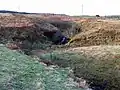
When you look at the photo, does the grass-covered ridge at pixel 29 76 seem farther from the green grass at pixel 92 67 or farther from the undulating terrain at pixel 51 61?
the green grass at pixel 92 67

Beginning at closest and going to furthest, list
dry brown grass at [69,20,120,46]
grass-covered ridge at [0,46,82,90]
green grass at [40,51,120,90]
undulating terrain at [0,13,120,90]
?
grass-covered ridge at [0,46,82,90] < undulating terrain at [0,13,120,90] < green grass at [40,51,120,90] < dry brown grass at [69,20,120,46]

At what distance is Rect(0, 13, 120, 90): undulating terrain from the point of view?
33.2ft

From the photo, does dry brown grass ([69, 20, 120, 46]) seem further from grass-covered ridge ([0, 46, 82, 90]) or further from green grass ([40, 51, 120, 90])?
grass-covered ridge ([0, 46, 82, 90])

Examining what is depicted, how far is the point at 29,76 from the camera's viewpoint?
10.3m

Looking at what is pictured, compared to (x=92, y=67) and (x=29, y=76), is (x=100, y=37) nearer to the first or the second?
(x=92, y=67)

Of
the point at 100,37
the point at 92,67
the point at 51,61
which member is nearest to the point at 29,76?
the point at 92,67

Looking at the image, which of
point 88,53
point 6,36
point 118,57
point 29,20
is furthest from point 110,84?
point 29,20

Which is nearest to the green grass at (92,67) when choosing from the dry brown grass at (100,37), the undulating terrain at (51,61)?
the undulating terrain at (51,61)

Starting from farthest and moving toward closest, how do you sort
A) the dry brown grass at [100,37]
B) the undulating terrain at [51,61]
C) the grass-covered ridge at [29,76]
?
1. the dry brown grass at [100,37]
2. the undulating terrain at [51,61]
3. the grass-covered ridge at [29,76]

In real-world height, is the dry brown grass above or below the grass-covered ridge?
below

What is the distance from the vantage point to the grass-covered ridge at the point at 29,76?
31.0 ft

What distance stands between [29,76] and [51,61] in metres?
4.04

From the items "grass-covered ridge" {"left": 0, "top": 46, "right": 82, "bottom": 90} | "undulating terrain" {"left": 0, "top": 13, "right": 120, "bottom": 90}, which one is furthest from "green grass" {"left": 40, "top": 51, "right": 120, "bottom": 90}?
"grass-covered ridge" {"left": 0, "top": 46, "right": 82, "bottom": 90}

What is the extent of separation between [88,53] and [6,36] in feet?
17.9
